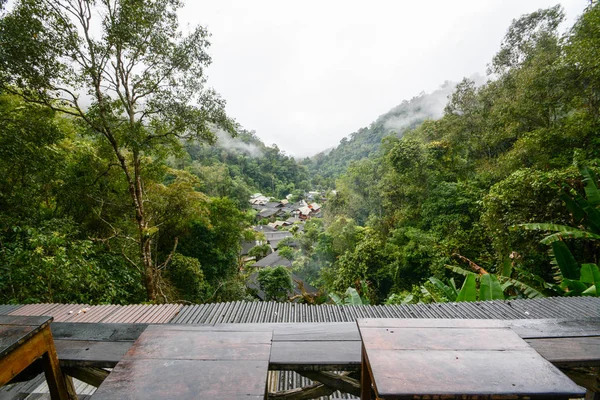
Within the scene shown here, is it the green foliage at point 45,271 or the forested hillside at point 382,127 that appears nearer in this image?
the green foliage at point 45,271

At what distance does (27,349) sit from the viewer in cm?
133

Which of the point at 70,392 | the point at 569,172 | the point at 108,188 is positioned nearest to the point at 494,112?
the point at 569,172

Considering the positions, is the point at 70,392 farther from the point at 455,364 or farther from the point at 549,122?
the point at 549,122

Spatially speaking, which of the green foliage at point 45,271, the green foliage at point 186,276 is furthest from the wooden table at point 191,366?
the green foliage at point 186,276

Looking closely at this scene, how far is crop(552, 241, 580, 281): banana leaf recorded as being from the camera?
3812 mm

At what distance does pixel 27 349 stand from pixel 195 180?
1066cm

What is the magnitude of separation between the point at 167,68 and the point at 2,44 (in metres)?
2.68

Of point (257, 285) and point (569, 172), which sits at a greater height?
point (569, 172)

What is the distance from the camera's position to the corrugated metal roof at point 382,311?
2.22m

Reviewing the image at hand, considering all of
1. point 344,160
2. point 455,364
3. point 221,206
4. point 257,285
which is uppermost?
point 344,160

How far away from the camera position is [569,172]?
A: 4.81m

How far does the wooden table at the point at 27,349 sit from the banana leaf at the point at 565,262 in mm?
5717

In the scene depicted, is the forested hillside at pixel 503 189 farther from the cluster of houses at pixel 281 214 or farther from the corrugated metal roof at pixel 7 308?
the cluster of houses at pixel 281 214

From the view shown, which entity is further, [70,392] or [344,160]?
[344,160]
